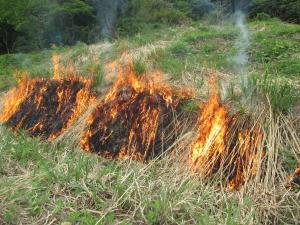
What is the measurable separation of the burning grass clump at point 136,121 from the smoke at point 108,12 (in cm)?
916

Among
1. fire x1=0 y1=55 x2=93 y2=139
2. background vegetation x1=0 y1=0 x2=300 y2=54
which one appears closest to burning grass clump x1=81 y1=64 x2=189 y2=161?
fire x1=0 y1=55 x2=93 y2=139

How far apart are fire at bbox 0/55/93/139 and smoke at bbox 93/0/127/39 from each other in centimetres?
769

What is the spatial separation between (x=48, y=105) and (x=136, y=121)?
73.2 inches

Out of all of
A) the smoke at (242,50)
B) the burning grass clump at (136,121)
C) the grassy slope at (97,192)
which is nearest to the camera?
the grassy slope at (97,192)

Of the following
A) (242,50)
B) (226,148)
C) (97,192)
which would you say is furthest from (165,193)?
(242,50)

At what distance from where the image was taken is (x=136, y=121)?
18.9ft

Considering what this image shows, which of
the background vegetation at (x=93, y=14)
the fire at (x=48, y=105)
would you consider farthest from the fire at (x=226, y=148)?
the background vegetation at (x=93, y=14)

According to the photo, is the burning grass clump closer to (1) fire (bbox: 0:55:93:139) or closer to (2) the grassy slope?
(2) the grassy slope

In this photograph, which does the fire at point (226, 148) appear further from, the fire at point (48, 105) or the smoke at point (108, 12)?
the smoke at point (108, 12)

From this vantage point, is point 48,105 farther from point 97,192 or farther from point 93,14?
point 93,14

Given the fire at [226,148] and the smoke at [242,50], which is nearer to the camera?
the fire at [226,148]

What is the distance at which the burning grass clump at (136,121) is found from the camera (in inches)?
217

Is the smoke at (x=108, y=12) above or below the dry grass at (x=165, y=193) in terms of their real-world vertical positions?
above

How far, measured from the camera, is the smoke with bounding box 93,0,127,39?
15131mm
